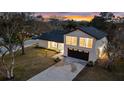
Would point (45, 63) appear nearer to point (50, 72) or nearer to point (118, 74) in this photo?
point (50, 72)

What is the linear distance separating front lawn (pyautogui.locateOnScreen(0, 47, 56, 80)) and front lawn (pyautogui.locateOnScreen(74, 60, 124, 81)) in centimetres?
436

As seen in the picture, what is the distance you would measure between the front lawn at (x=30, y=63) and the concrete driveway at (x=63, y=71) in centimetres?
84

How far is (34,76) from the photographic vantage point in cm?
1324

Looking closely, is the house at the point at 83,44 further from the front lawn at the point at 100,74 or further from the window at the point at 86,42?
the front lawn at the point at 100,74

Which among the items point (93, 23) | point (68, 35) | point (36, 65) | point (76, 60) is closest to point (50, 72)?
point (36, 65)

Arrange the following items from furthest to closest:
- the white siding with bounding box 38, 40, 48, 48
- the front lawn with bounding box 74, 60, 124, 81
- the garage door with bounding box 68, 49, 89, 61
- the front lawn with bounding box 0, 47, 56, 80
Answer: the white siding with bounding box 38, 40, 48, 48 < the garage door with bounding box 68, 49, 89, 61 < the front lawn with bounding box 0, 47, 56, 80 < the front lawn with bounding box 74, 60, 124, 81

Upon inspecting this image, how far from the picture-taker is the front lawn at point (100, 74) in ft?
43.5

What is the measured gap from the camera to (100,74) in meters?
14.2

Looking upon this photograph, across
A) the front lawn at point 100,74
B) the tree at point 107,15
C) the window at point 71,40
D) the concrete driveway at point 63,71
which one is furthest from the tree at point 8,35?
the tree at point 107,15

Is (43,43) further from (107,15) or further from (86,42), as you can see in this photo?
(107,15)

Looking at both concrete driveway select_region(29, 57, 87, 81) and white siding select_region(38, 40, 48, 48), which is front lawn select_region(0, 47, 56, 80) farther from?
white siding select_region(38, 40, 48, 48)

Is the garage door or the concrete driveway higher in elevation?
the garage door

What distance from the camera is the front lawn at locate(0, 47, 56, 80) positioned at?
44.5 feet

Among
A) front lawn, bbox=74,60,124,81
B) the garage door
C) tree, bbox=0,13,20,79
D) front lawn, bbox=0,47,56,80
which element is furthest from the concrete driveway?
tree, bbox=0,13,20,79
